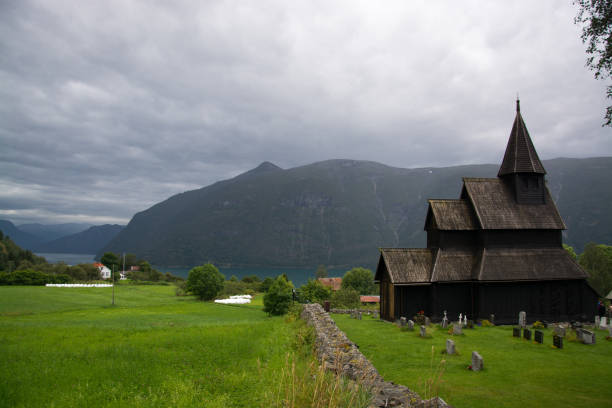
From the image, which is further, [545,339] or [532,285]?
[532,285]

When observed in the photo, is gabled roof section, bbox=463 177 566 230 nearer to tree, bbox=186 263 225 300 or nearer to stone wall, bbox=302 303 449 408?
stone wall, bbox=302 303 449 408

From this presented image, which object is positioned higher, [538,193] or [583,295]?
[538,193]

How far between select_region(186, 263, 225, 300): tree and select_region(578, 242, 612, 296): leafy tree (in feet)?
169

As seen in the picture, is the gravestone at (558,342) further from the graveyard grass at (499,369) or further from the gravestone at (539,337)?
the gravestone at (539,337)

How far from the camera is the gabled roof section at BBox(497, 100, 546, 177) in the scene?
31297 mm

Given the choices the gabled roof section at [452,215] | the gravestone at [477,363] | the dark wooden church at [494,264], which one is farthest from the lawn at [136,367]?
the gabled roof section at [452,215]

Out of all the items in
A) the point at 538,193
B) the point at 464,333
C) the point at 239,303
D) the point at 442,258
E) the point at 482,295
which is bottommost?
the point at 239,303

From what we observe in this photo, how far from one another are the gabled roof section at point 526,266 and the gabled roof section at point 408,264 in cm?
388

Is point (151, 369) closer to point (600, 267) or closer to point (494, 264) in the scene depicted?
point (494, 264)

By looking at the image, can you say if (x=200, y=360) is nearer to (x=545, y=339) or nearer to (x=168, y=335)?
(x=168, y=335)

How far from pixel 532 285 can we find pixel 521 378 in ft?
59.5

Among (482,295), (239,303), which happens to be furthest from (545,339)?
(239,303)

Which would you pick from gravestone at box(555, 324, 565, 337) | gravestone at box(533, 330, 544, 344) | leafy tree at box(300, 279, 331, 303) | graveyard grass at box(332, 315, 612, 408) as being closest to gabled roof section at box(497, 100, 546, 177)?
graveyard grass at box(332, 315, 612, 408)

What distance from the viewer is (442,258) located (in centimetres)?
2945
